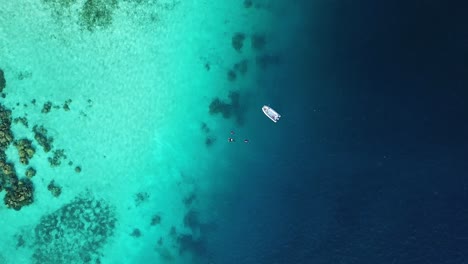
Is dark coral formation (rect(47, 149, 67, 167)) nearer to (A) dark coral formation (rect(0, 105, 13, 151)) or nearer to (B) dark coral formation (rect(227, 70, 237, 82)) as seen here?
(A) dark coral formation (rect(0, 105, 13, 151))

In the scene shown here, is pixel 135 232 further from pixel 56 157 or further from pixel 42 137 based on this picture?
pixel 42 137

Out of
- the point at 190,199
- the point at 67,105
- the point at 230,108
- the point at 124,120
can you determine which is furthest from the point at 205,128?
the point at 67,105

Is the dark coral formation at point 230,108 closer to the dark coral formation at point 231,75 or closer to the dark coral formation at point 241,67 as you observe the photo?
the dark coral formation at point 231,75

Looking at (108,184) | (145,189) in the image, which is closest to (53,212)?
(108,184)

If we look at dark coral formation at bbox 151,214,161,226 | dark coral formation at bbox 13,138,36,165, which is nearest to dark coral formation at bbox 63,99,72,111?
dark coral formation at bbox 13,138,36,165

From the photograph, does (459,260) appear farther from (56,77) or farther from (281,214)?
(56,77)
